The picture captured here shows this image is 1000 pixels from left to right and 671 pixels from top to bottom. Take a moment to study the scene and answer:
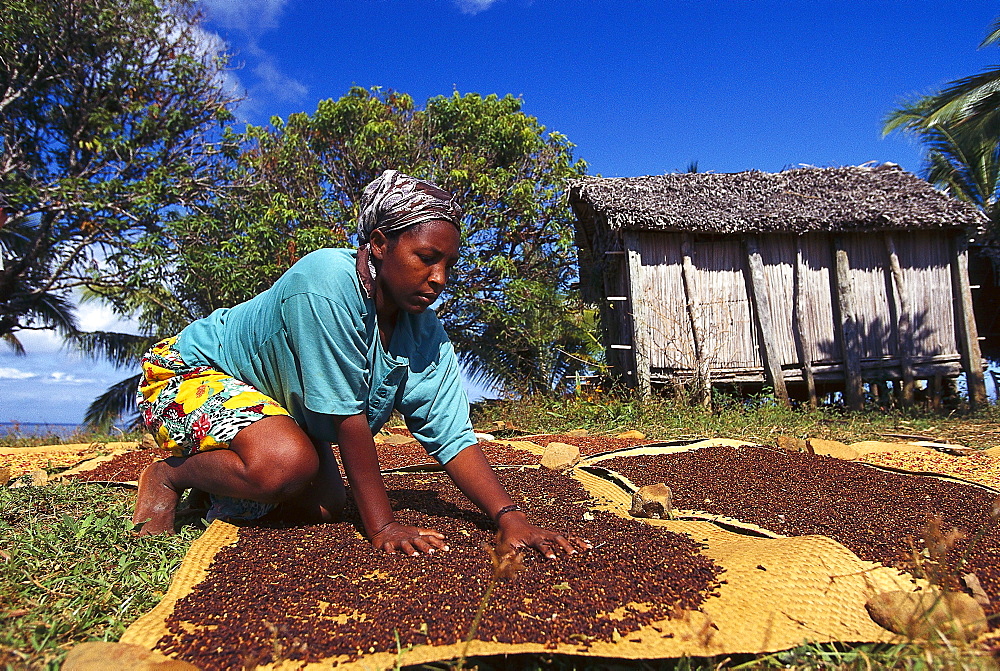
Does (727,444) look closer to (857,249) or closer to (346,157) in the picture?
(857,249)

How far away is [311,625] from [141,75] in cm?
1059

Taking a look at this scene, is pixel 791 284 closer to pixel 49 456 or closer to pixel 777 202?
pixel 777 202

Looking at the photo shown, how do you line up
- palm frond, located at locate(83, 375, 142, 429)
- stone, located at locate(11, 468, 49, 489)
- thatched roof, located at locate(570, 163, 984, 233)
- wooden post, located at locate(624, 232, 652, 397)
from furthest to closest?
palm frond, located at locate(83, 375, 142, 429) → wooden post, located at locate(624, 232, 652, 397) → thatched roof, located at locate(570, 163, 984, 233) → stone, located at locate(11, 468, 49, 489)

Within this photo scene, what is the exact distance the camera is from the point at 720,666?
141 centimetres

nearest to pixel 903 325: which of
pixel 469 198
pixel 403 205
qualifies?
pixel 469 198

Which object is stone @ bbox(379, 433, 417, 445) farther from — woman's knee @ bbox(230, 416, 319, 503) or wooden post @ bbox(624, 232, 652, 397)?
wooden post @ bbox(624, 232, 652, 397)

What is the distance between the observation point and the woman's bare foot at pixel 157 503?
222 centimetres

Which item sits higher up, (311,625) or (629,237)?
(629,237)

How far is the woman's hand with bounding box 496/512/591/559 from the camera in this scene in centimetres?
182

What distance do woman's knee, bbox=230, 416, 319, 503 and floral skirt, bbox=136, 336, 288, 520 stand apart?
0.13 feet

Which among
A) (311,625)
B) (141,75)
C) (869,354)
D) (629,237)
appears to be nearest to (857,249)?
(869,354)

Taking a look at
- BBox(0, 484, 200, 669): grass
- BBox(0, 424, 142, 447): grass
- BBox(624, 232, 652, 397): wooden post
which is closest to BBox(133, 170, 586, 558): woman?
BBox(0, 484, 200, 669): grass

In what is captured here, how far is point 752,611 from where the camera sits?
5.00ft

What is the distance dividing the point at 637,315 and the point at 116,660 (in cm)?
784
